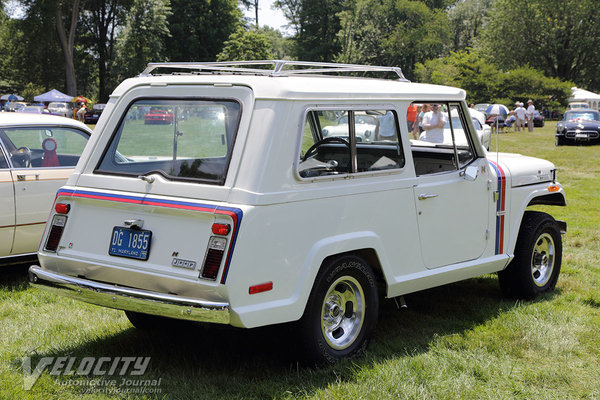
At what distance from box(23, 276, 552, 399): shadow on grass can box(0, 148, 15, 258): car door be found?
6.99ft

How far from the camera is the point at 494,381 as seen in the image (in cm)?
→ 436

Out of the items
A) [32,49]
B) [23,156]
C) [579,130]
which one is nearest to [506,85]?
[579,130]

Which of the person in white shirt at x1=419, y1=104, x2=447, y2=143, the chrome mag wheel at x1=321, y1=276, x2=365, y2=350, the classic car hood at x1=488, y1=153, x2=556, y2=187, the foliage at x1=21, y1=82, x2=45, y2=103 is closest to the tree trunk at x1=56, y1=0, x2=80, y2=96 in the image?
Answer: the foliage at x1=21, y1=82, x2=45, y2=103

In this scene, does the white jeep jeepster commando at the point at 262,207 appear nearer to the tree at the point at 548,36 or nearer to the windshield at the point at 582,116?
the windshield at the point at 582,116

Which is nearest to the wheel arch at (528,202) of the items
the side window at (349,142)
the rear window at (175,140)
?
the side window at (349,142)

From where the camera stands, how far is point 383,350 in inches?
191

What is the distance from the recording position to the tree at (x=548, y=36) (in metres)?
57.3

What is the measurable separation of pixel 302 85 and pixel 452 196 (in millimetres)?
1730

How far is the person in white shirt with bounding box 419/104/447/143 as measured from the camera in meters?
5.80

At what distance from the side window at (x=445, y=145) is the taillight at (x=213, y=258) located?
2.14 meters

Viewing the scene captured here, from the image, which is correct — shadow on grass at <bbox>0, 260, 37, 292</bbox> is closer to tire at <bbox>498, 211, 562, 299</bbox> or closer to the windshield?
tire at <bbox>498, 211, 562, 299</bbox>

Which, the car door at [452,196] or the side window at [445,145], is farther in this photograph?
the side window at [445,145]

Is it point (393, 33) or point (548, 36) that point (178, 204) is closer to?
point (548, 36)

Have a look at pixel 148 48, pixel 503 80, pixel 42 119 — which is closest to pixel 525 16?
pixel 503 80
